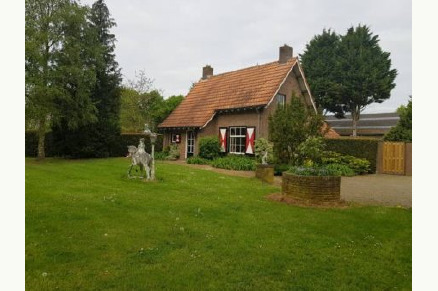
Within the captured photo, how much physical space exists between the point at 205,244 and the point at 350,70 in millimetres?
38210

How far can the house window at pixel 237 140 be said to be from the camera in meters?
21.6

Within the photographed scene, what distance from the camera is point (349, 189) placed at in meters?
12.2

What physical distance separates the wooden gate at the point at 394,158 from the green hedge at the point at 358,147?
0.67 m

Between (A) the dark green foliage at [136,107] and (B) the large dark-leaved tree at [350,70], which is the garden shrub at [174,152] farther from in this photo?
(B) the large dark-leaved tree at [350,70]

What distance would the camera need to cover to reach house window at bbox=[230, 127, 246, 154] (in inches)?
851

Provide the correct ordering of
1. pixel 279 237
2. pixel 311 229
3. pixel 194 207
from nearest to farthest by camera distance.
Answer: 1. pixel 279 237
2. pixel 311 229
3. pixel 194 207

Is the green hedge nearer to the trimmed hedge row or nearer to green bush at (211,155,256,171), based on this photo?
green bush at (211,155,256,171)

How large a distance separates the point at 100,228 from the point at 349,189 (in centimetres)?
928

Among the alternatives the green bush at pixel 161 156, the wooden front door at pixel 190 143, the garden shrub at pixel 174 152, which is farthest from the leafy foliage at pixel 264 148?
the green bush at pixel 161 156

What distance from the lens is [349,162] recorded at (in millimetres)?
19094

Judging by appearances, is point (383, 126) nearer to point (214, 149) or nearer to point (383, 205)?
point (214, 149)

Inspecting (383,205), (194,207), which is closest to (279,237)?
(194,207)

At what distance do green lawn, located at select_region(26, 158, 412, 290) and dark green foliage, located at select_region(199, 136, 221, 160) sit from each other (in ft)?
40.4

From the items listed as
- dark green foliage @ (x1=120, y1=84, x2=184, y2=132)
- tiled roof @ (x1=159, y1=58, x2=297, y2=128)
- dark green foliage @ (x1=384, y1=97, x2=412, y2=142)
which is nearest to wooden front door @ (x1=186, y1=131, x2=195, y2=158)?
tiled roof @ (x1=159, y1=58, x2=297, y2=128)
